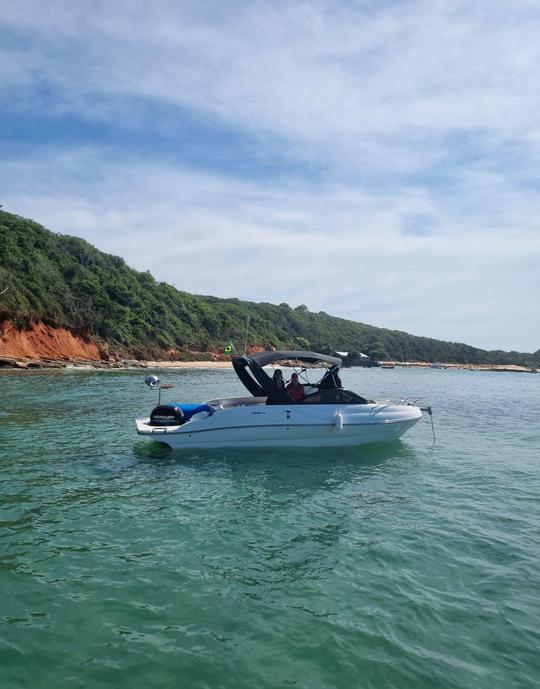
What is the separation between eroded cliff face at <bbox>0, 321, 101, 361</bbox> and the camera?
4606cm

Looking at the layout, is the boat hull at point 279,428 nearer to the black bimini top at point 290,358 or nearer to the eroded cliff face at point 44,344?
the black bimini top at point 290,358

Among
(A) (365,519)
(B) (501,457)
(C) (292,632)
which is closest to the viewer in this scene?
(C) (292,632)

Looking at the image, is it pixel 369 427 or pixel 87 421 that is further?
pixel 87 421

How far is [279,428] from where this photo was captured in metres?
13.5

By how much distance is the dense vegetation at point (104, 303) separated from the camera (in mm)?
53375

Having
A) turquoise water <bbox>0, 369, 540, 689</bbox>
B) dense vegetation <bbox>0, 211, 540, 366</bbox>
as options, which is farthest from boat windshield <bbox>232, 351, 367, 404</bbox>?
dense vegetation <bbox>0, 211, 540, 366</bbox>

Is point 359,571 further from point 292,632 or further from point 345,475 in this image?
point 345,475

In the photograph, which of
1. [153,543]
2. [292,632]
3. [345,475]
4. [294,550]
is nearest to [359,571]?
[294,550]

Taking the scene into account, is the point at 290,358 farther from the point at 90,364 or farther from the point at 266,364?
the point at 90,364

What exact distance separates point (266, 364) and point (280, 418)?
62.0 inches

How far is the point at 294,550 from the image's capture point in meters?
6.99

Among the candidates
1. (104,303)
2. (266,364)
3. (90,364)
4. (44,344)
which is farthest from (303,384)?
(104,303)

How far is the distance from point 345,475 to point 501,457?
5.58 metres

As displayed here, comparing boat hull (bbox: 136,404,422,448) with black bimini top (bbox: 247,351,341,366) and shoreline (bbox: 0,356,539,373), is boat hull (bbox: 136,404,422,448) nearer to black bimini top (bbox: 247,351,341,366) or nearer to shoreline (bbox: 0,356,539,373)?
black bimini top (bbox: 247,351,341,366)
